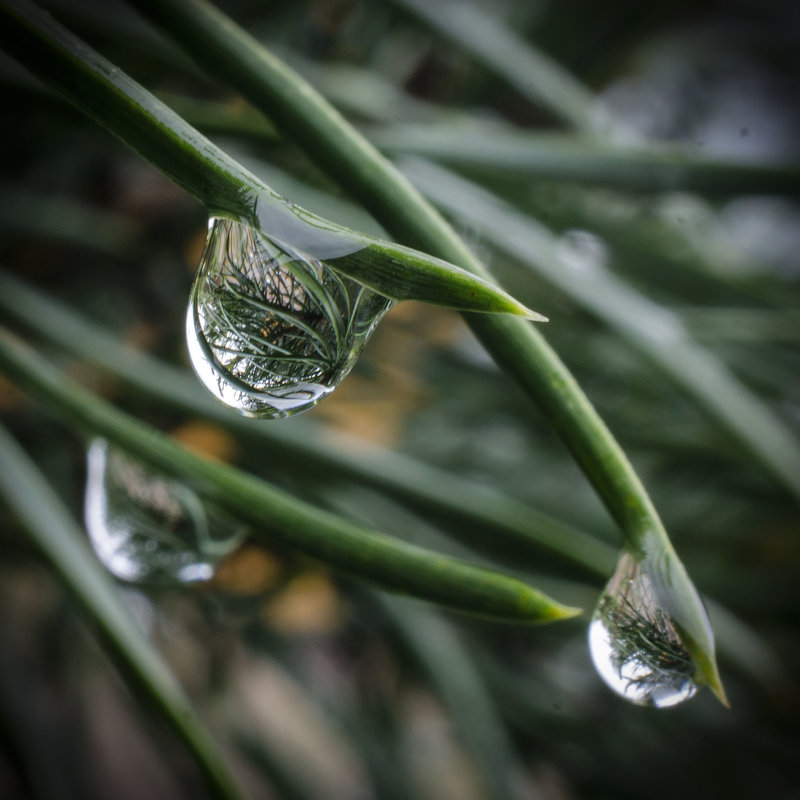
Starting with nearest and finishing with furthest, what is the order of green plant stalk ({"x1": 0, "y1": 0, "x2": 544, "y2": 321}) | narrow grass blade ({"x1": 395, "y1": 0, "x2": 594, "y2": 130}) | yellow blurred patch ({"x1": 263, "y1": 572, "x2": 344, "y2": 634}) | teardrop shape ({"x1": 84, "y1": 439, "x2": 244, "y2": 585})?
1. green plant stalk ({"x1": 0, "y1": 0, "x2": 544, "y2": 321})
2. teardrop shape ({"x1": 84, "y1": 439, "x2": 244, "y2": 585})
3. narrow grass blade ({"x1": 395, "y1": 0, "x2": 594, "y2": 130})
4. yellow blurred patch ({"x1": 263, "y1": 572, "x2": 344, "y2": 634})

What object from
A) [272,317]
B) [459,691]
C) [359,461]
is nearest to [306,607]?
[459,691]

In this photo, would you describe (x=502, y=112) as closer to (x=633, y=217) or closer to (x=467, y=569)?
(x=633, y=217)

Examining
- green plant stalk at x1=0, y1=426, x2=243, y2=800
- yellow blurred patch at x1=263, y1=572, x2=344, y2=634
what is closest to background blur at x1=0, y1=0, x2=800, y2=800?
yellow blurred patch at x1=263, y1=572, x2=344, y2=634

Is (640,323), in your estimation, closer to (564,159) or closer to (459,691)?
(564,159)

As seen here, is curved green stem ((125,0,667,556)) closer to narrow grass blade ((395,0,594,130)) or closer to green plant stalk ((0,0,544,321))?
green plant stalk ((0,0,544,321))

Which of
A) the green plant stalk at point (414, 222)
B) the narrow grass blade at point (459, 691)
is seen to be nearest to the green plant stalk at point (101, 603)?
the green plant stalk at point (414, 222)

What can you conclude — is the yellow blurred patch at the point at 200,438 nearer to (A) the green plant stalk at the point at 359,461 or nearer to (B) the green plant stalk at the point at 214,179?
(A) the green plant stalk at the point at 359,461

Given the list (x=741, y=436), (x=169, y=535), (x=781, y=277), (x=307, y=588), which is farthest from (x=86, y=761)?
(x=781, y=277)
